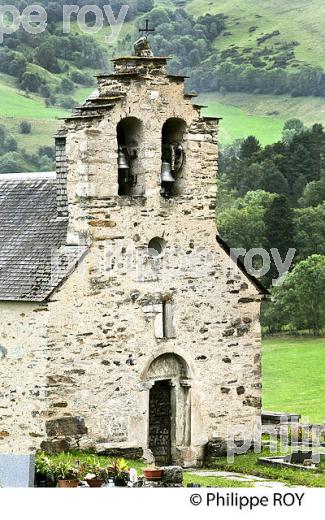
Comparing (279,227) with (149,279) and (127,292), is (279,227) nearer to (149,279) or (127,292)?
(149,279)

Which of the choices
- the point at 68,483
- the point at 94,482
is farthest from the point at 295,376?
the point at 68,483

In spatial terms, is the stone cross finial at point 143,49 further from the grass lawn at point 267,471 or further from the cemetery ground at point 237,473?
the grass lawn at point 267,471

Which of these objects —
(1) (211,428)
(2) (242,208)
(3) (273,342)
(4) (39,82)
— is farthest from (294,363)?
(4) (39,82)

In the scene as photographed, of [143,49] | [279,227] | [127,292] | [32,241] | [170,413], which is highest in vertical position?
[279,227]

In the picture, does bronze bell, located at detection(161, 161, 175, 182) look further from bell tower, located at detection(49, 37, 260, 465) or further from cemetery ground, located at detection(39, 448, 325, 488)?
cemetery ground, located at detection(39, 448, 325, 488)

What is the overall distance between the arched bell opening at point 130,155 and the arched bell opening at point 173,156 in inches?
30.4

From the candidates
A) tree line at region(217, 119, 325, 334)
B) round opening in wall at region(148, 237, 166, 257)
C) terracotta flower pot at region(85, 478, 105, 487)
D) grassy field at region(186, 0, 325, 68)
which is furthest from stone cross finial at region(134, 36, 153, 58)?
grassy field at region(186, 0, 325, 68)

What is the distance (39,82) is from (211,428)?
61141 mm

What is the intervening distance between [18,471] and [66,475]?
127 cm

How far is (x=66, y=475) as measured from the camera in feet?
112
